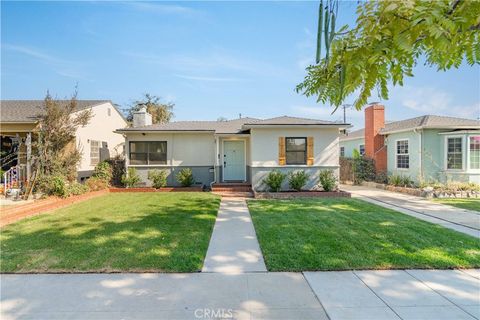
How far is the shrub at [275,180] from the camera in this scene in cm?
1175

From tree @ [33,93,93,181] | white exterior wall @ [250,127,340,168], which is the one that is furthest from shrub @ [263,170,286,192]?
tree @ [33,93,93,181]

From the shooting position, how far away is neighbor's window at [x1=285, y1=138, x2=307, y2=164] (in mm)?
12508

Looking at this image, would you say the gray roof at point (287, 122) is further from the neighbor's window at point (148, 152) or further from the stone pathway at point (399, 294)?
the stone pathway at point (399, 294)

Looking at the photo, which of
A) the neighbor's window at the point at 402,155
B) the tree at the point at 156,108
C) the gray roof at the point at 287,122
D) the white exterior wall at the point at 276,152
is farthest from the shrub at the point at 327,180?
the tree at the point at 156,108

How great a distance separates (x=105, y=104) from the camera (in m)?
15.8

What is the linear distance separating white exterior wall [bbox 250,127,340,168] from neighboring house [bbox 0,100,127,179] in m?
8.14

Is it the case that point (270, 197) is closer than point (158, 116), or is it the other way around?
point (270, 197)

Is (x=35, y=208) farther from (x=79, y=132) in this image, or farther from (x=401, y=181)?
(x=401, y=181)

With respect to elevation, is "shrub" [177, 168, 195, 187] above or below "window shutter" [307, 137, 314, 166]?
below

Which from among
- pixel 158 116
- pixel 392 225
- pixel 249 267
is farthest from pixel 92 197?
pixel 158 116

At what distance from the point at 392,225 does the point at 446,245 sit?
1.47m

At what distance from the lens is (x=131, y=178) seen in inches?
532

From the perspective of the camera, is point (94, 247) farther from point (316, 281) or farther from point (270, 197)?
point (270, 197)

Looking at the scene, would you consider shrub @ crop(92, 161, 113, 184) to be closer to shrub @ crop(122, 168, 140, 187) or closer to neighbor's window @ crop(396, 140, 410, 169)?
shrub @ crop(122, 168, 140, 187)
